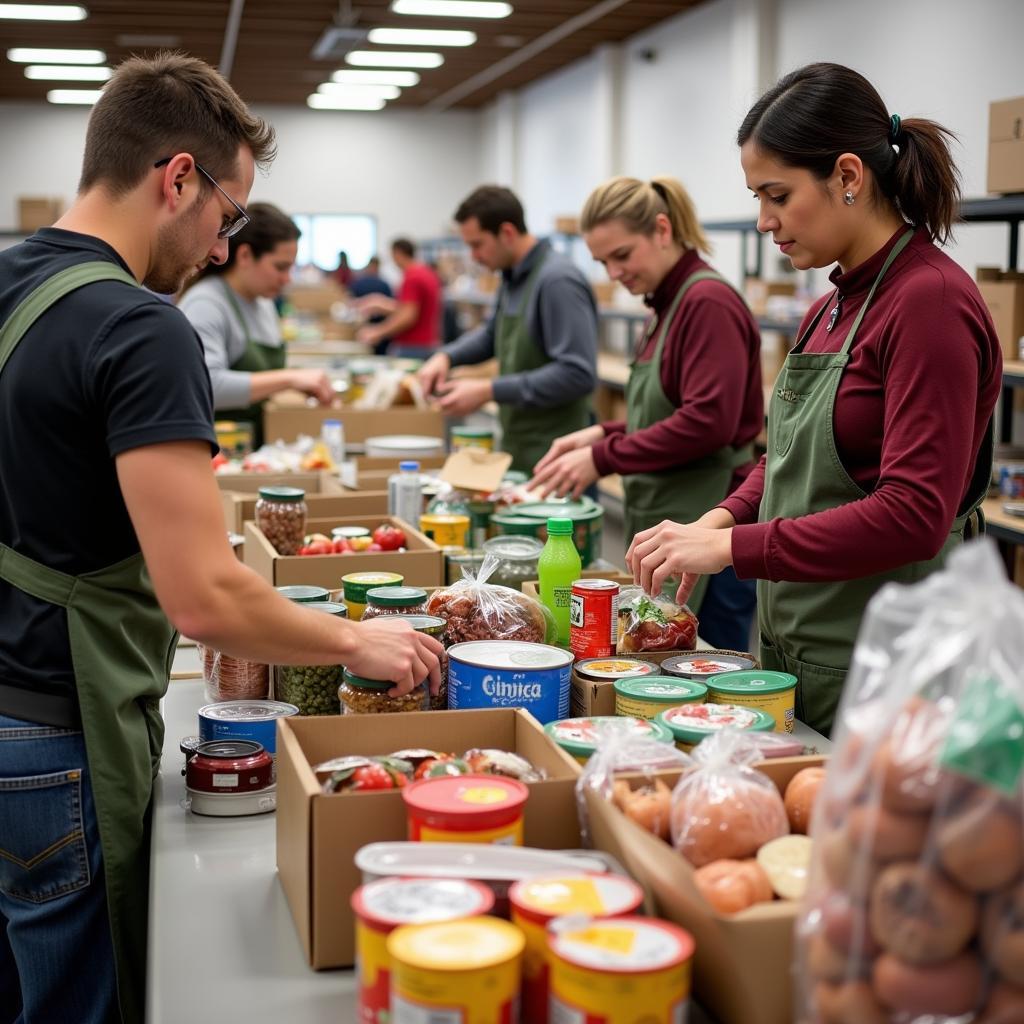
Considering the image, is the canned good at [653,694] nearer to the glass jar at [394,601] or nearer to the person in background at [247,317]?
the glass jar at [394,601]

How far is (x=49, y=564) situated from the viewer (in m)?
1.53

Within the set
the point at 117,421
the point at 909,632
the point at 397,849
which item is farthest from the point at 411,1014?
the point at 117,421

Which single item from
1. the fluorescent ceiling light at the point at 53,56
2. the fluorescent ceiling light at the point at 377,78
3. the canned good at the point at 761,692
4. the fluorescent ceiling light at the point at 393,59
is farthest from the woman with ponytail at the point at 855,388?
the fluorescent ceiling light at the point at 377,78

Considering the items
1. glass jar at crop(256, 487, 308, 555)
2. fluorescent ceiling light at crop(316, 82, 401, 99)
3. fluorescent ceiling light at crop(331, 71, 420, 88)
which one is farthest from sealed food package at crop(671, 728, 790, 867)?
fluorescent ceiling light at crop(316, 82, 401, 99)

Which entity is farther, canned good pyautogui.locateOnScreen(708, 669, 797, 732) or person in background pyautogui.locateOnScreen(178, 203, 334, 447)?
person in background pyautogui.locateOnScreen(178, 203, 334, 447)

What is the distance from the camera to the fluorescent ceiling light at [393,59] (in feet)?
35.4

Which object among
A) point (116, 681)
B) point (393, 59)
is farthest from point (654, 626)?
A: point (393, 59)

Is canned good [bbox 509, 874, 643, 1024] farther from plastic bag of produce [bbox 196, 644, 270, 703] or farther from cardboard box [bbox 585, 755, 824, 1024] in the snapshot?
plastic bag of produce [bbox 196, 644, 270, 703]

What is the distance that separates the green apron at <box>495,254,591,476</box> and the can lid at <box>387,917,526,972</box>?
3.50 meters

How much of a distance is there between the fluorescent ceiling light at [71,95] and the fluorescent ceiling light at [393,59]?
410cm

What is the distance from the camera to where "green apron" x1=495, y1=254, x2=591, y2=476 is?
459 cm

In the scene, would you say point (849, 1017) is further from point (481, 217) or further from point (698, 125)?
point (698, 125)

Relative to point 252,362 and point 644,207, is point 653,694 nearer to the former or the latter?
point 644,207

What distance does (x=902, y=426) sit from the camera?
5.87ft
